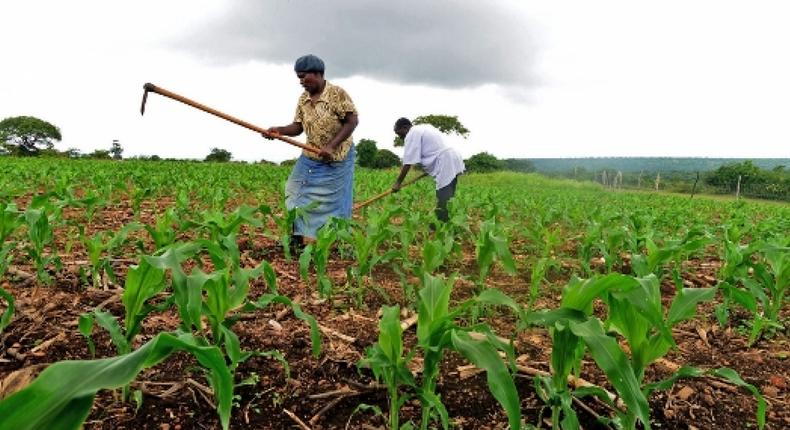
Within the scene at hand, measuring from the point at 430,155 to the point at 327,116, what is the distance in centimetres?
229

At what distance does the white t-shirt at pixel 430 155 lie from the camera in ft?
22.9

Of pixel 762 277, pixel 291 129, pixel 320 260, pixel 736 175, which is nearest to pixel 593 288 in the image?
pixel 320 260

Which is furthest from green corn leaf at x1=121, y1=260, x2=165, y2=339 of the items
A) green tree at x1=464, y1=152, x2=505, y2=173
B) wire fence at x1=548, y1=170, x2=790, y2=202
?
green tree at x1=464, y1=152, x2=505, y2=173

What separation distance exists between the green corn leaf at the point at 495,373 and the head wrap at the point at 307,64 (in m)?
3.80

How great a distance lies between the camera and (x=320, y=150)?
5.02m

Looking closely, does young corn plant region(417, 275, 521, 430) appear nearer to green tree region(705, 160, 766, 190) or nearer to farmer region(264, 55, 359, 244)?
farmer region(264, 55, 359, 244)

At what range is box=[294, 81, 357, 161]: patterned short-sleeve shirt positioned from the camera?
5.05m

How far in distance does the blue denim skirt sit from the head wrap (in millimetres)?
866

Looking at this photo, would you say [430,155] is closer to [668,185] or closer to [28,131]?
[668,185]

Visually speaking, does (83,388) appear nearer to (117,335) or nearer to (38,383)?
(38,383)

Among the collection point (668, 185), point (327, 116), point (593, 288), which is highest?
point (327, 116)

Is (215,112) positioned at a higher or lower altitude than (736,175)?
higher

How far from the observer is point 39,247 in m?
3.23

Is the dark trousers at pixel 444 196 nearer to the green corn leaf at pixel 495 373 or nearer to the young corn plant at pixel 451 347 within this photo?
the young corn plant at pixel 451 347
